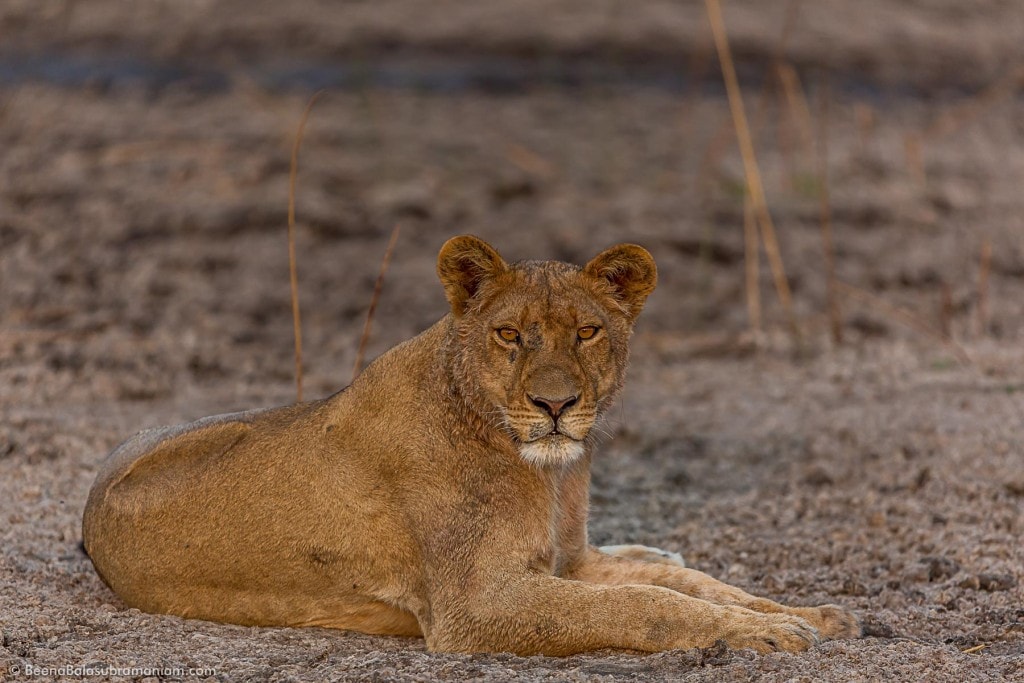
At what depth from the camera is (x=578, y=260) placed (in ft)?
34.2

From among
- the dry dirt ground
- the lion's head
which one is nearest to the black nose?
the lion's head

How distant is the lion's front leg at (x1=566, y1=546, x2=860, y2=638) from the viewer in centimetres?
493

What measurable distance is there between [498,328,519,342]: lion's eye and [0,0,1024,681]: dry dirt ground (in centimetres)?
53

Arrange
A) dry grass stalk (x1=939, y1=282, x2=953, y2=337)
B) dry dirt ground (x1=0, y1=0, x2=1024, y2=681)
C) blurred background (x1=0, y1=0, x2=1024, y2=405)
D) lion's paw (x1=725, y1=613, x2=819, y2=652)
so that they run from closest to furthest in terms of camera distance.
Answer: lion's paw (x1=725, y1=613, x2=819, y2=652) < dry dirt ground (x1=0, y1=0, x2=1024, y2=681) < dry grass stalk (x1=939, y1=282, x2=953, y2=337) < blurred background (x1=0, y1=0, x2=1024, y2=405)

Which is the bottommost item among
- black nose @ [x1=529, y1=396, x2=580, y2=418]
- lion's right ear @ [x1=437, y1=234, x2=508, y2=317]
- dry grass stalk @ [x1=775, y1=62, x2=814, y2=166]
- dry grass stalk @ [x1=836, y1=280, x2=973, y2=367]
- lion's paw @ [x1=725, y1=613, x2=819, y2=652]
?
lion's paw @ [x1=725, y1=613, x2=819, y2=652]

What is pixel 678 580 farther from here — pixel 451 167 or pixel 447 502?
pixel 451 167

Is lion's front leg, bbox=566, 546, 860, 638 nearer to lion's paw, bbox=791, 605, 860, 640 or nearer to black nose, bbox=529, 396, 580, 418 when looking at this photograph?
lion's paw, bbox=791, 605, 860, 640

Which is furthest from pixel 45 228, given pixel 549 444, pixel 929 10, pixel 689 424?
pixel 929 10

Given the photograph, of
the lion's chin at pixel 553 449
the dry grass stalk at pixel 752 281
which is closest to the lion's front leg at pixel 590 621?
the lion's chin at pixel 553 449

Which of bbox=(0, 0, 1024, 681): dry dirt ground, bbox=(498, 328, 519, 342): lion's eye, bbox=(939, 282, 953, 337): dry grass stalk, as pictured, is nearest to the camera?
bbox=(498, 328, 519, 342): lion's eye

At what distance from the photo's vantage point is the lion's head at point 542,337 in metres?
4.61

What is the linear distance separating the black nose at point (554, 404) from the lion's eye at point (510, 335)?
28cm

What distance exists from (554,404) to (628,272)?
0.75 m

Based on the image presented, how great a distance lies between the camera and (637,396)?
877 centimetres
